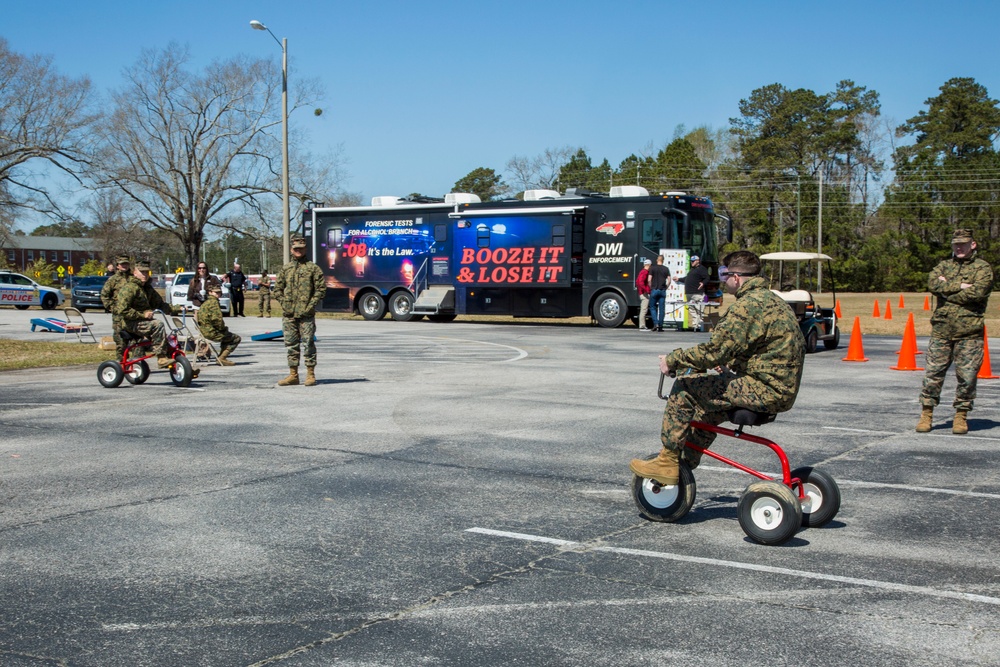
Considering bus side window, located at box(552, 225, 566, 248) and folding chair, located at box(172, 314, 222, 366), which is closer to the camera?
folding chair, located at box(172, 314, 222, 366)

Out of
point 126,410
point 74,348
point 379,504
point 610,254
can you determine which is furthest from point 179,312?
point 610,254

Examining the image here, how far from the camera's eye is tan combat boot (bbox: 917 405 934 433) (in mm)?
9891

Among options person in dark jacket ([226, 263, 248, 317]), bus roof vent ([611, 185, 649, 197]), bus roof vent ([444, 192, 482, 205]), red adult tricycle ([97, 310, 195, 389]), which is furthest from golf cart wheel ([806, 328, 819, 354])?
person in dark jacket ([226, 263, 248, 317])

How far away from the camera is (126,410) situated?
37.1 ft

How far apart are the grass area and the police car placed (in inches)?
875

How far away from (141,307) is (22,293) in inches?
1275

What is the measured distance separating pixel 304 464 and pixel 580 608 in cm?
395

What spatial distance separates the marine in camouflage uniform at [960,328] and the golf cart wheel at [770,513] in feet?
15.9

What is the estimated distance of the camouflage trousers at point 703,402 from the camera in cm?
585

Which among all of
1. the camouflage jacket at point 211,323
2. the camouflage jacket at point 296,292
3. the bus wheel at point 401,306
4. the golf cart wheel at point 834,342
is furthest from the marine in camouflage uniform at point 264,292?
the camouflage jacket at point 296,292

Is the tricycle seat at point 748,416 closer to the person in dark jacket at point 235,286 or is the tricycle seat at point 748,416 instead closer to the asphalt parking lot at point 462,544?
the asphalt parking lot at point 462,544

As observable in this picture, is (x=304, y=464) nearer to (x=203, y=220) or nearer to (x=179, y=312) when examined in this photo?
(x=179, y=312)

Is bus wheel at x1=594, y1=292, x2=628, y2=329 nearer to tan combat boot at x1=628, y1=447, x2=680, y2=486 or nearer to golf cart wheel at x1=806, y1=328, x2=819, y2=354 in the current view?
golf cart wheel at x1=806, y1=328, x2=819, y2=354

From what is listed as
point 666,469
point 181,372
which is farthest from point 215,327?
point 666,469
